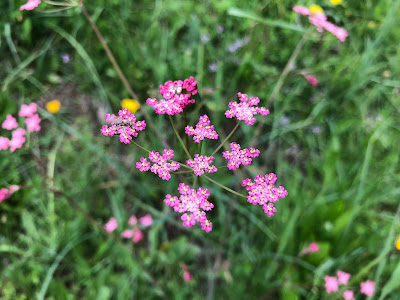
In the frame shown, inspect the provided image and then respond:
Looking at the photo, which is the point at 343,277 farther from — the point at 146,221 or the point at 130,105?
the point at 130,105

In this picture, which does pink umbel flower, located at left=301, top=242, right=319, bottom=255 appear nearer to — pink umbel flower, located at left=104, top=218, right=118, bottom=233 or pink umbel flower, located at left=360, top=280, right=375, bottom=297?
pink umbel flower, located at left=360, top=280, right=375, bottom=297

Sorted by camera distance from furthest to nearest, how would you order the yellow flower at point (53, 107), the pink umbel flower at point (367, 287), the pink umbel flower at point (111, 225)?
the yellow flower at point (53, 107) < the pink umbel flower at point (111, 225) < the pink umbel flower at point (367, 287)

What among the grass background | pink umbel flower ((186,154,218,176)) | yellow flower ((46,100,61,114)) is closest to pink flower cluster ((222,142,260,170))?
pink umbel flower ((186,154,218,176))

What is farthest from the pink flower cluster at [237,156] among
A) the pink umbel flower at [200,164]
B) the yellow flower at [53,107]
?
the yellow flower at [53,107]

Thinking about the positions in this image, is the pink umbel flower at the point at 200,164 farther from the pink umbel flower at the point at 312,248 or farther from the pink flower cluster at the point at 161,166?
the pink umbel flower at the point at 312,248

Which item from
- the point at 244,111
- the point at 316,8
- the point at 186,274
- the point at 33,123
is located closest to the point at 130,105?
the point at 33,123
